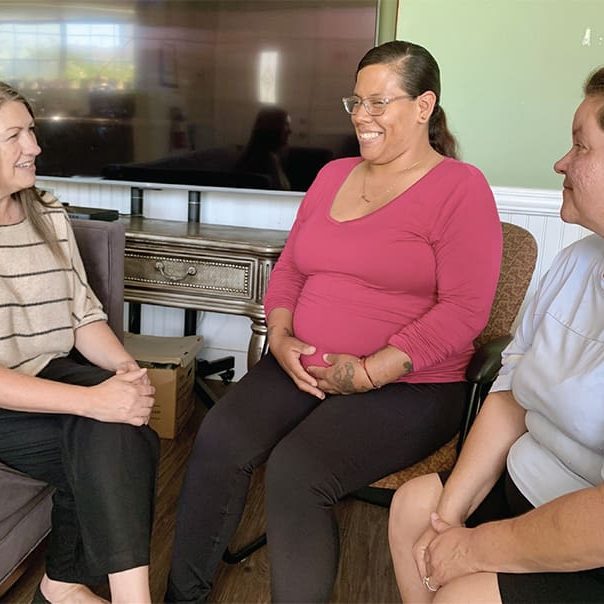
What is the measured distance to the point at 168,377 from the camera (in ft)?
7.29

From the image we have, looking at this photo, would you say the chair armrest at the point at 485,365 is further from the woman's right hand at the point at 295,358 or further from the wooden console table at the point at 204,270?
the wooden console table at the point at 204,270

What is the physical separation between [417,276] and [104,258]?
2.36ft

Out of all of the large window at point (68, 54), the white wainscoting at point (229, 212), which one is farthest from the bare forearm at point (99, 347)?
the large window at point (68, 54)

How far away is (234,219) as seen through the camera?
264 cm

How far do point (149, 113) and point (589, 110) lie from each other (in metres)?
1.78

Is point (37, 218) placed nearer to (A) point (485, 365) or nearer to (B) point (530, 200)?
(A) point (485, 365)

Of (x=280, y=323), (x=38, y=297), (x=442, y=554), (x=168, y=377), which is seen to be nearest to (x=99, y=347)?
(x=38, y=297)

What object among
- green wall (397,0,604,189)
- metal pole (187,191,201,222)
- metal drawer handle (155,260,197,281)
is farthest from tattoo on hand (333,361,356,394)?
metal pole (187,191,201,222)

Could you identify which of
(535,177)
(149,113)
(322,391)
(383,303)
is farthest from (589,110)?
(149,113)

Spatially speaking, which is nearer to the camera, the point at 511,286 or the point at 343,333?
the point at 343,333

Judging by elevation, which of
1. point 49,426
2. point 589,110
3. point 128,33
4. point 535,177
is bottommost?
point 49,426

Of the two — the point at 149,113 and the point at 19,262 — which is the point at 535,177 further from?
the point at 19,262

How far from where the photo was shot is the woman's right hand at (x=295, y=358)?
1.40 meters

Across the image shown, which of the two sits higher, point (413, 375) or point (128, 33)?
point (128, 33)
